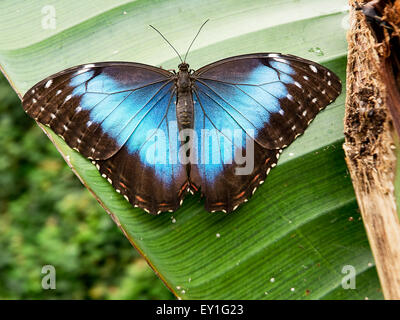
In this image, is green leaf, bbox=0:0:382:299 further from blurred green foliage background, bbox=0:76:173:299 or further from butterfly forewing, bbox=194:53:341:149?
blurred green foliage background, bbox=0:76:173:299

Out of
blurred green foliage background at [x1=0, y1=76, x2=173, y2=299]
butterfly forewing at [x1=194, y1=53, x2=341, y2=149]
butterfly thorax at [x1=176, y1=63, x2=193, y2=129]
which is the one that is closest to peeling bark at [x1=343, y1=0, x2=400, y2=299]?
butterfly forewing at [x1=194, y1=53, x2=341, y2=149]

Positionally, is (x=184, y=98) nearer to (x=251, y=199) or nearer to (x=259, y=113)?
(x=259, y=113)

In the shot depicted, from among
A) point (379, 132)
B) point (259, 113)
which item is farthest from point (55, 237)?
point (379, 132)

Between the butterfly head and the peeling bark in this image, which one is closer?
the peeling bark

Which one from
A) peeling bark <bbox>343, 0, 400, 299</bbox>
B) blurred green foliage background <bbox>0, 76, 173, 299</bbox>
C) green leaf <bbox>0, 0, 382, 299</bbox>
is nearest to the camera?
peeling bark <bbox>343, 0, 400, 299</bbox>

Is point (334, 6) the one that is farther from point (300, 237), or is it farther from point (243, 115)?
point (300, 237)


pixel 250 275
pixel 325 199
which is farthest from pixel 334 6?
pixel 250 275
